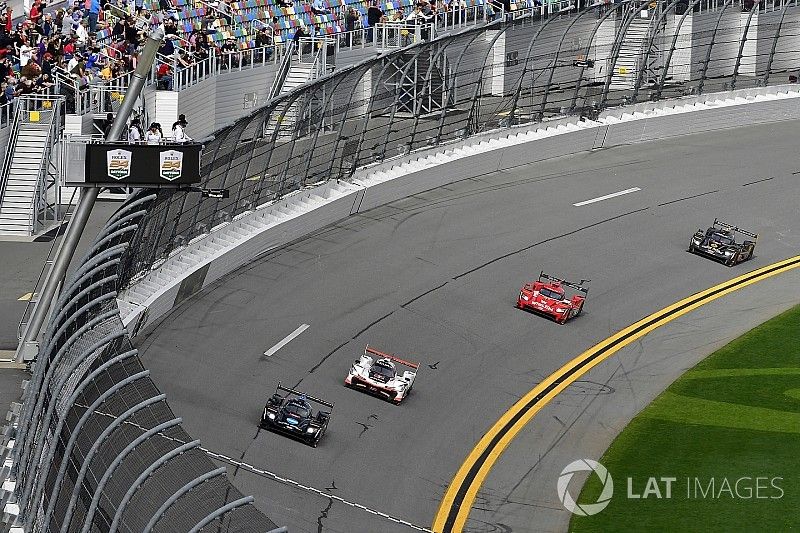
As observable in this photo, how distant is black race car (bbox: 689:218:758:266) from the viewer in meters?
34.0

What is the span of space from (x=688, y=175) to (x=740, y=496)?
54.9 ft

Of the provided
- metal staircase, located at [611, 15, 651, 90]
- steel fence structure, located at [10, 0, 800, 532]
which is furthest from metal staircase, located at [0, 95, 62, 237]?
metal staircase, located at [611, 15, 651, 90]

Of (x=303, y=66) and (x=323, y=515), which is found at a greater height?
(x=303, y=66)

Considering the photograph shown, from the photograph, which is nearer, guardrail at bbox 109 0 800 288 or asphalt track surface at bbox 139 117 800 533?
asphalt track surface at bbox 139 117 800 533

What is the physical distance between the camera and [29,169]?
35000mm

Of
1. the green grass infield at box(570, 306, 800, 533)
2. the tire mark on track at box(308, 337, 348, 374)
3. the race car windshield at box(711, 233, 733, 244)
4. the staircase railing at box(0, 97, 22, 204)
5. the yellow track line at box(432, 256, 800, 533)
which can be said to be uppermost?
the staircase railing at box(0, 97, 22, 204)

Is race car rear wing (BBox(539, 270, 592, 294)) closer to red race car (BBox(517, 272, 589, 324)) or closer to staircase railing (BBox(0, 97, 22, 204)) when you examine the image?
red race car (BBox(517, 272, 589, 324))

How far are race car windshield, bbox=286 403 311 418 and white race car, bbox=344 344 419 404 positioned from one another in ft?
7.01

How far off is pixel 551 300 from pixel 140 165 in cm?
961

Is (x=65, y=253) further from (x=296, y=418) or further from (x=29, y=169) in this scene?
(x=29, y=169)

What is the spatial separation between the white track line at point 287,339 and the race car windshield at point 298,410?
10.9 feet

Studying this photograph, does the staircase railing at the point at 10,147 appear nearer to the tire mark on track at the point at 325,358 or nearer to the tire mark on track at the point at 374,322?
the tire mark on track at the point at 374,322

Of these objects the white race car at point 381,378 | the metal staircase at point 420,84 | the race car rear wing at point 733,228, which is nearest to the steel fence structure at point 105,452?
the white race car at point 381,378

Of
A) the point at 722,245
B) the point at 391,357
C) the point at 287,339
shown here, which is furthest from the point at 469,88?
the point at 391,357
